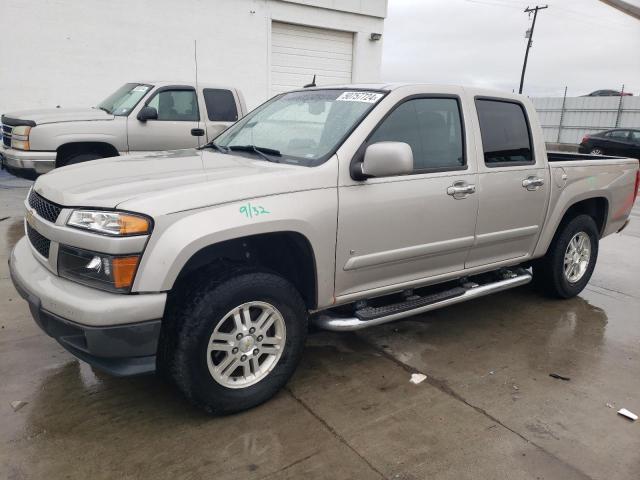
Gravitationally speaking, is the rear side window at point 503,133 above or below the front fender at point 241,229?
above

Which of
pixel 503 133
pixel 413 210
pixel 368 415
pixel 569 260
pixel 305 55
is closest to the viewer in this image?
pixel 368 415

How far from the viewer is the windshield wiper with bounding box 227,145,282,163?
134 inches

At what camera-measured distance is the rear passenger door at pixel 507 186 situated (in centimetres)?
392

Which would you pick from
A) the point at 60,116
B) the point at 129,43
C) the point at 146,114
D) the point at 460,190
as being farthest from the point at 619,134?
the point at 460,190

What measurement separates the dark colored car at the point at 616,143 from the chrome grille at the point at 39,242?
21.3 m

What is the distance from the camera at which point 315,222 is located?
9.77 ft

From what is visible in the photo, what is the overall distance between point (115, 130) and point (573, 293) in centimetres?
631

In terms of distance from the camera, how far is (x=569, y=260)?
495 centimetres

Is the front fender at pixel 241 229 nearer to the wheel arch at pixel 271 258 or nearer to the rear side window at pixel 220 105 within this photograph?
the wheel arch at pixel 271 258

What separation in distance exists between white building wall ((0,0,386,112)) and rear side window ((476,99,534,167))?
411 inches

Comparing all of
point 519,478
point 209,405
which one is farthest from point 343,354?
point 519,478

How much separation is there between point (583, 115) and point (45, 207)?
28888 mm

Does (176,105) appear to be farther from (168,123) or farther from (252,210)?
(252,210)

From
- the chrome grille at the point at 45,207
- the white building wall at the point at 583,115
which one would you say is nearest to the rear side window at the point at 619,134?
the white building wall at the point at 583,115
